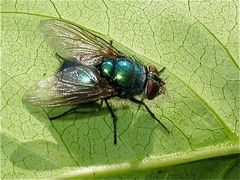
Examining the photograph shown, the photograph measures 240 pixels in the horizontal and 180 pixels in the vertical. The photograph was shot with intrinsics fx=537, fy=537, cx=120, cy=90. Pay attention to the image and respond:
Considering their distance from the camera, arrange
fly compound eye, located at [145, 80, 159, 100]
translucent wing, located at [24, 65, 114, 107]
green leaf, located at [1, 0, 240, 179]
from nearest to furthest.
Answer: translucent wing, located at [24, 65, 114, 107] < green leaf, located at [1, 0, 240, 179] < fly compound eye, located at [145, 80, 159, 100]

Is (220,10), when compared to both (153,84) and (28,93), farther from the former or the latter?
(28,93)

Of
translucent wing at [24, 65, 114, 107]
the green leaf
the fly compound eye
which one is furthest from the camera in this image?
the fly compound eye

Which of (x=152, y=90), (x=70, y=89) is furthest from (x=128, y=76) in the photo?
(x=70, y=89)

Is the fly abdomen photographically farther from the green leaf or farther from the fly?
the green leaf

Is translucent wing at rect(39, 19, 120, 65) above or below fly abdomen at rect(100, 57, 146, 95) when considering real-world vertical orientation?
above

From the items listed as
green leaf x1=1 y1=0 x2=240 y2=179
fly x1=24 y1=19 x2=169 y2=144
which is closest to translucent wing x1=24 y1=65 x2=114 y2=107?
fly x1=24 y1=19 x2=169 y2=144

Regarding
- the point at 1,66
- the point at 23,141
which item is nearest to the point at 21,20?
the point at 1,66
